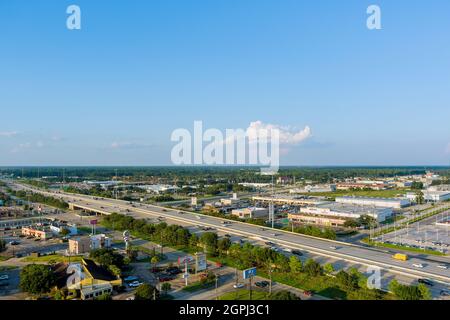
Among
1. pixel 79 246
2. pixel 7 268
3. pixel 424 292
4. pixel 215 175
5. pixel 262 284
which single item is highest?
pixel 215 175

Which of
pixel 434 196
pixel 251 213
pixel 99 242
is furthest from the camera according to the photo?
pixel 434 196

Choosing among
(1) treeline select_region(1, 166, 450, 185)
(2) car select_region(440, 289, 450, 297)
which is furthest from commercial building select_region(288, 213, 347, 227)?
(1) treeline select_region(1, 166, 450, 185)

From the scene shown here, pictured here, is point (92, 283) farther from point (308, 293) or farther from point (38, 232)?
point (38, 232)

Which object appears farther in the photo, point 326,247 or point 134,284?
point 326,247

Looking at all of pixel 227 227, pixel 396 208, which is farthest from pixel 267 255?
pixel 396 208

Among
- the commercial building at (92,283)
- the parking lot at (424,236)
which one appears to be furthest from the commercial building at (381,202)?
the commercial building at (92,283)

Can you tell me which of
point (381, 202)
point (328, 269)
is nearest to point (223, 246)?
point (328, 269)

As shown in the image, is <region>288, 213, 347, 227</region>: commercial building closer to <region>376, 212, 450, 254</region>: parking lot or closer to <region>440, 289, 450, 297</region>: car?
<region>376, 212, 450, 254</region>: parking lot
